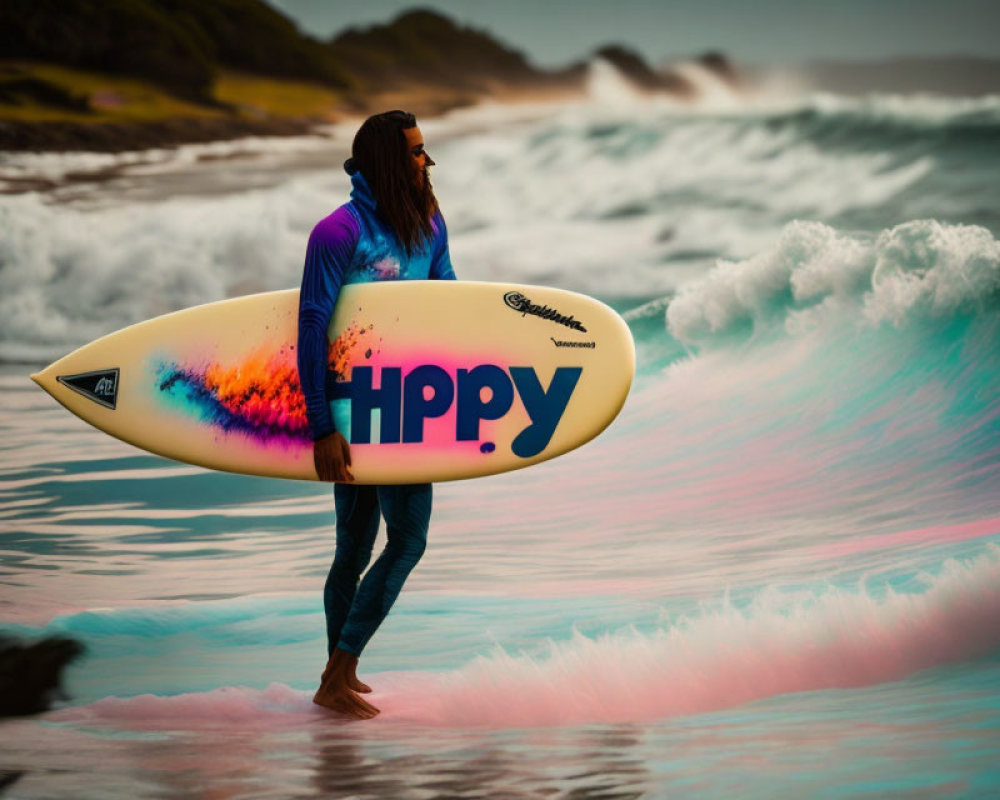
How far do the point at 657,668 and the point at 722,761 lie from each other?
65 cm

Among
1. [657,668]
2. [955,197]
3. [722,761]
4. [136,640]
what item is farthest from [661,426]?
[722,761]

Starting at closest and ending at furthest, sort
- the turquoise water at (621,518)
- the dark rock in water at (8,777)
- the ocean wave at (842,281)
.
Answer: the dark rock in water at (8,777)
the turquoise water at (621,518)
the ocean wave at (842,281)

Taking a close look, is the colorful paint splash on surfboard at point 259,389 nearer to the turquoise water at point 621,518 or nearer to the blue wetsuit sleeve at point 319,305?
the blue wetsuit sleeve at point 319,305

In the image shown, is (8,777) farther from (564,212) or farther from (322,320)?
(564,212)

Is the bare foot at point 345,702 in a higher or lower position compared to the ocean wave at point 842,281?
lower

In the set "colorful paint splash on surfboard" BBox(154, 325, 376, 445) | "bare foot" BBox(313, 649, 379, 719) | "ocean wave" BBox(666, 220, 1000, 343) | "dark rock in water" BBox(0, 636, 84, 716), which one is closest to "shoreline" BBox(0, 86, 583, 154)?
"ocean wave" BBox(666, 220, 1000, 343)

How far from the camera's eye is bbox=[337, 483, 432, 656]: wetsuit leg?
7.83 feet

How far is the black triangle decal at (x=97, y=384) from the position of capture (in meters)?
2.63

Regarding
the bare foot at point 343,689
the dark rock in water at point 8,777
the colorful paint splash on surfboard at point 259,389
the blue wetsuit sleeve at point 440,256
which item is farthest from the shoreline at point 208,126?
the dark rock in water at point 8,777

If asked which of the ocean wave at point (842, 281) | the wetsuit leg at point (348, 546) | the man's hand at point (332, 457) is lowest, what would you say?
the wetsuit leg at point (348, 546)

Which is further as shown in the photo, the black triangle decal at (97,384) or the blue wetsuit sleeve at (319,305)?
the black triangle decal at (97,384)

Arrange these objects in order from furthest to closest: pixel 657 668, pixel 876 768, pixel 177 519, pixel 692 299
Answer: pixel 692 299, pixel 177 519, pixel 657 668, pixel 876 768

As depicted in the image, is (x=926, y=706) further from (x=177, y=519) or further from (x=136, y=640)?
(x=177, y=519)

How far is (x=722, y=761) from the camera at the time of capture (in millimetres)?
2088
